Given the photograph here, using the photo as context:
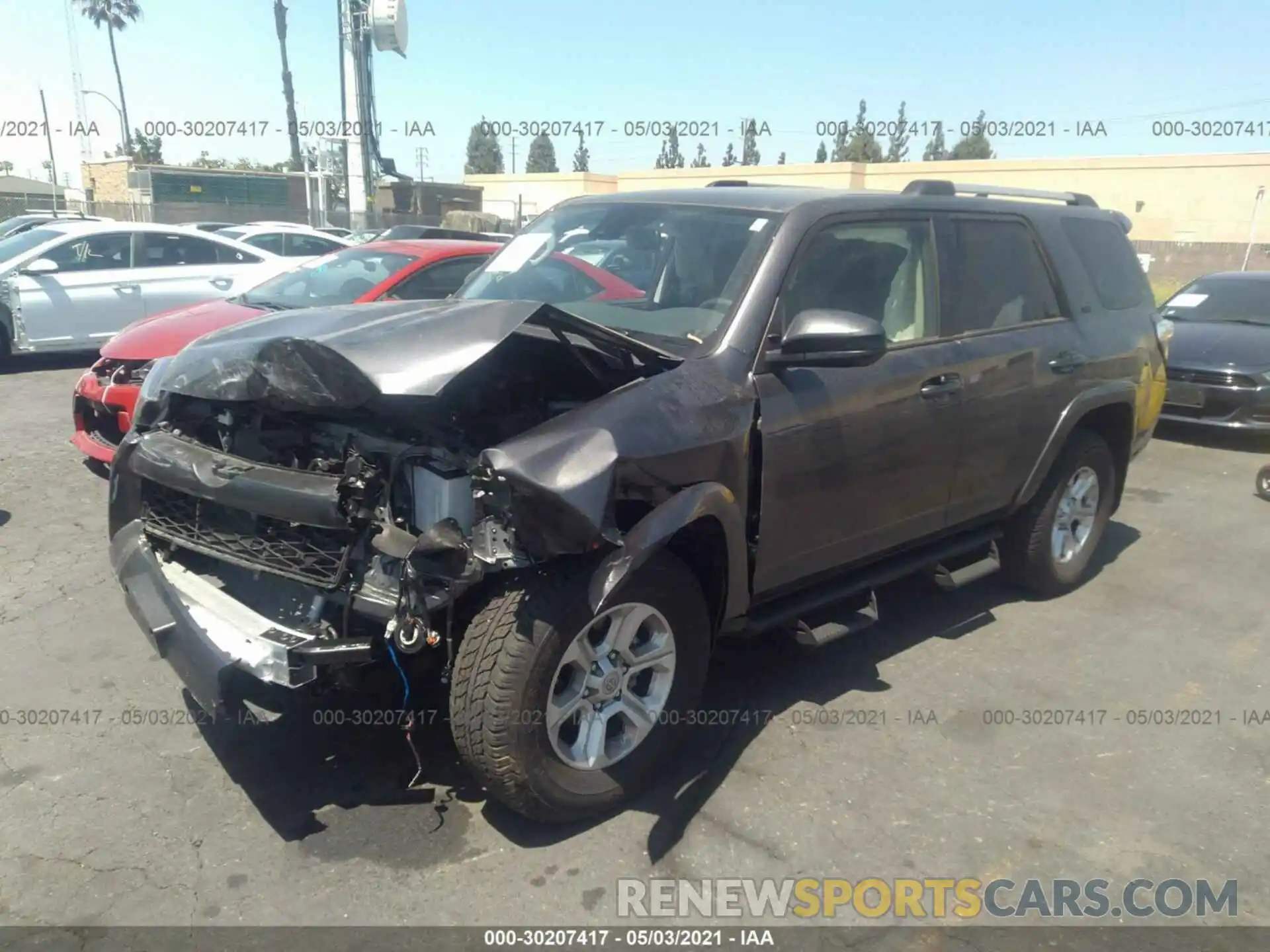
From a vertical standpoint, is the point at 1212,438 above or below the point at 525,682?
below

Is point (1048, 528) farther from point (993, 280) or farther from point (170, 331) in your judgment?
point (170, 331)

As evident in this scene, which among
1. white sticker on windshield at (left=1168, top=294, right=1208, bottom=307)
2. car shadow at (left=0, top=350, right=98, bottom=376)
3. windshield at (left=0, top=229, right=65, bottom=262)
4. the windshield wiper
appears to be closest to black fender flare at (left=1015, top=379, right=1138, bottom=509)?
the windshield wiper

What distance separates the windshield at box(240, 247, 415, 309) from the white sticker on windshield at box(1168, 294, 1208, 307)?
8.24m

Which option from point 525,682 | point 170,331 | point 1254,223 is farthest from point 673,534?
point 1254,223

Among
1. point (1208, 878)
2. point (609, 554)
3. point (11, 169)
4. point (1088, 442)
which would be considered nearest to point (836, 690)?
point (1208, 878)

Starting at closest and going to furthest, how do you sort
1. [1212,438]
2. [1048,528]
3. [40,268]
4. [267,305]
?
[1048,528], [267,305], [1212,438], [40,268]

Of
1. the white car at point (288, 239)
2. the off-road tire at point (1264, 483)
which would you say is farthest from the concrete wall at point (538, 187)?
the off-road tire at point (1264, 483)

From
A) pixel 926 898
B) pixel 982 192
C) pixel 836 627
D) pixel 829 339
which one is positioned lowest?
pixel 926 898

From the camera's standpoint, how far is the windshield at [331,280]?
23.2 feet

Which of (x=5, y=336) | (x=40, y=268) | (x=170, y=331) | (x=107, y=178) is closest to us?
(x=170, y=331)

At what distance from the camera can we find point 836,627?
3.61 m

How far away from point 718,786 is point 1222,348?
814cm

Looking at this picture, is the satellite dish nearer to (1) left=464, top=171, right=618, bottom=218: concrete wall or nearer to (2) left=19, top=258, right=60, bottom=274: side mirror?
(2) left=19, top=258, right=60, bottom=274: side mirror

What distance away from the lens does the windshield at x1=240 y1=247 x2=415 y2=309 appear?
7.06 m
